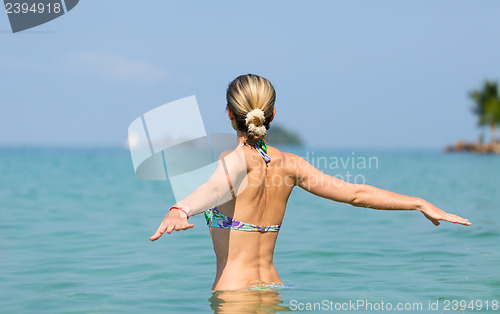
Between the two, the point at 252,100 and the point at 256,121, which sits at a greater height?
the point at 252,100

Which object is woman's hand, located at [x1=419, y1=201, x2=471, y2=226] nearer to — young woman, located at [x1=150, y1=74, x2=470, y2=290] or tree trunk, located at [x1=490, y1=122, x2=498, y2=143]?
young woman, located at [x1=150, y1=74, x2=470, y2=290]

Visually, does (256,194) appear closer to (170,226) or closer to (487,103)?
(170,226)

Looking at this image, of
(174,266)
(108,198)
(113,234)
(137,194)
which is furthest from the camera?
(137,194)

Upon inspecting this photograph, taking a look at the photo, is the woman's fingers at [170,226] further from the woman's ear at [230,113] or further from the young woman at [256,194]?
the woman's ear at [230,113]

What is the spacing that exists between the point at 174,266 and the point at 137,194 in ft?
41.8

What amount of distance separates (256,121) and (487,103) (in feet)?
250

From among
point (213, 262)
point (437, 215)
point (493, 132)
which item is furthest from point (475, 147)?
point (437, 215)

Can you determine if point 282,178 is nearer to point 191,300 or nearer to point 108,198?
point 191,300

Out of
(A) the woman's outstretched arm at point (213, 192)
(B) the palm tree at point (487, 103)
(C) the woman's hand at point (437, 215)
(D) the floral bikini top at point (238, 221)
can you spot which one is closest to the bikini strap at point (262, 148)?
(D) the floral bikini top at point (238, 221)

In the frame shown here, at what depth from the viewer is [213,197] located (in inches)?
149

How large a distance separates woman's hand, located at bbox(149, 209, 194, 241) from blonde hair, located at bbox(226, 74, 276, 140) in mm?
889

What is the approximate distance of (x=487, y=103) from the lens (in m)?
73.8

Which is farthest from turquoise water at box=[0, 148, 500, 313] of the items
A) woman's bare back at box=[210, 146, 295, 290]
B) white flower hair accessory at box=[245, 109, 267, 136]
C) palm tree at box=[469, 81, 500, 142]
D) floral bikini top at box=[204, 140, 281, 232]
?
palm tree at box=[469, 81, 500, 142]

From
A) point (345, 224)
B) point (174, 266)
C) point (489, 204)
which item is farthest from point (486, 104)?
point (174, 266)
